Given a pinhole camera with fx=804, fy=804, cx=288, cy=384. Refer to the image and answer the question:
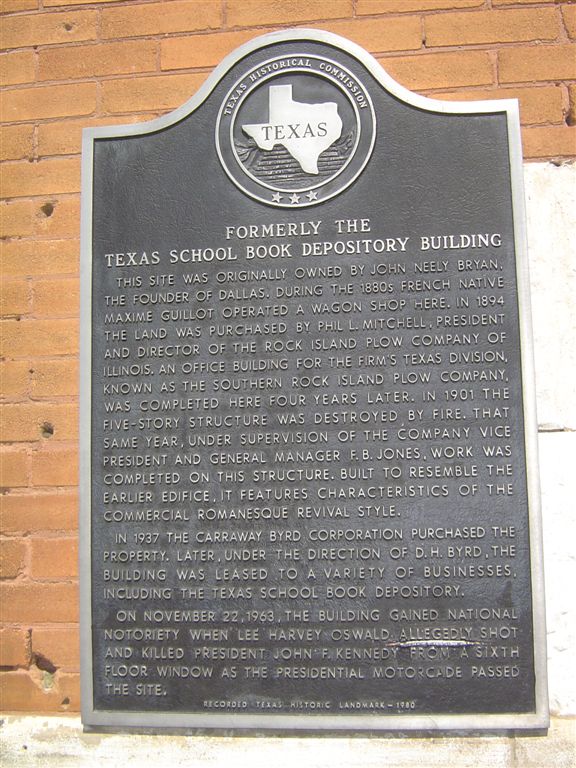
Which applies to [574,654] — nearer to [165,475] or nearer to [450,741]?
[450,741]

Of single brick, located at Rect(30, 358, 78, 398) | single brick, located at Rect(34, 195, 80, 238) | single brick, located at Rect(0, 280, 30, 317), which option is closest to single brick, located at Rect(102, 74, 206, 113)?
single brick, located at Rect(34, 195, 80, 238)

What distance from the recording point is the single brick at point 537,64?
318cm

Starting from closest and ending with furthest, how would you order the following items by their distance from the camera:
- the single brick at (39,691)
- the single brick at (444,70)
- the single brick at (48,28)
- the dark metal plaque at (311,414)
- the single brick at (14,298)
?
the dark metal plaque at (311,414), the single brick at (39,691), the single brick at (444,70), the single brick at (14,298), the single brick at (48,28)

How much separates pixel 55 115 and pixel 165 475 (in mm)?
1598

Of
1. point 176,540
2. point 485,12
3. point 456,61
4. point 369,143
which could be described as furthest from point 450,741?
point 485,12

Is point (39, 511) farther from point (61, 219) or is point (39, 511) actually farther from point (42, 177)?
point (42, 177)

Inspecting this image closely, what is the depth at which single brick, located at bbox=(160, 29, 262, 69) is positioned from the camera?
3.31 m

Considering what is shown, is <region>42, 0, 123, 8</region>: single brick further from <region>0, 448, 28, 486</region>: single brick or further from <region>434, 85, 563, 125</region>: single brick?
<region>0, 448, 28, 486</region>: single brick

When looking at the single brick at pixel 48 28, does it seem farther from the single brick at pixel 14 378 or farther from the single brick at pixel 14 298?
the single brick at pixel 14 378

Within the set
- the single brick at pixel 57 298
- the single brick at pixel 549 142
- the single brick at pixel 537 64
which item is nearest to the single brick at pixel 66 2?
the single brick at pixel 57 298

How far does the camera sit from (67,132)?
3.36 meters

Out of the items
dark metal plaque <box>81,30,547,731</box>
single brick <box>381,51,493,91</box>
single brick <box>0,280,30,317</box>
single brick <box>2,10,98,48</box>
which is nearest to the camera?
dark metal plaque <box>81,30,547,731</box>

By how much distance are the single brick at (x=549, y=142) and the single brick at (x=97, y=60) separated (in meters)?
1.56

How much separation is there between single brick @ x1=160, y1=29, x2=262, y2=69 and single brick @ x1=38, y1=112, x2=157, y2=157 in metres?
0.25
